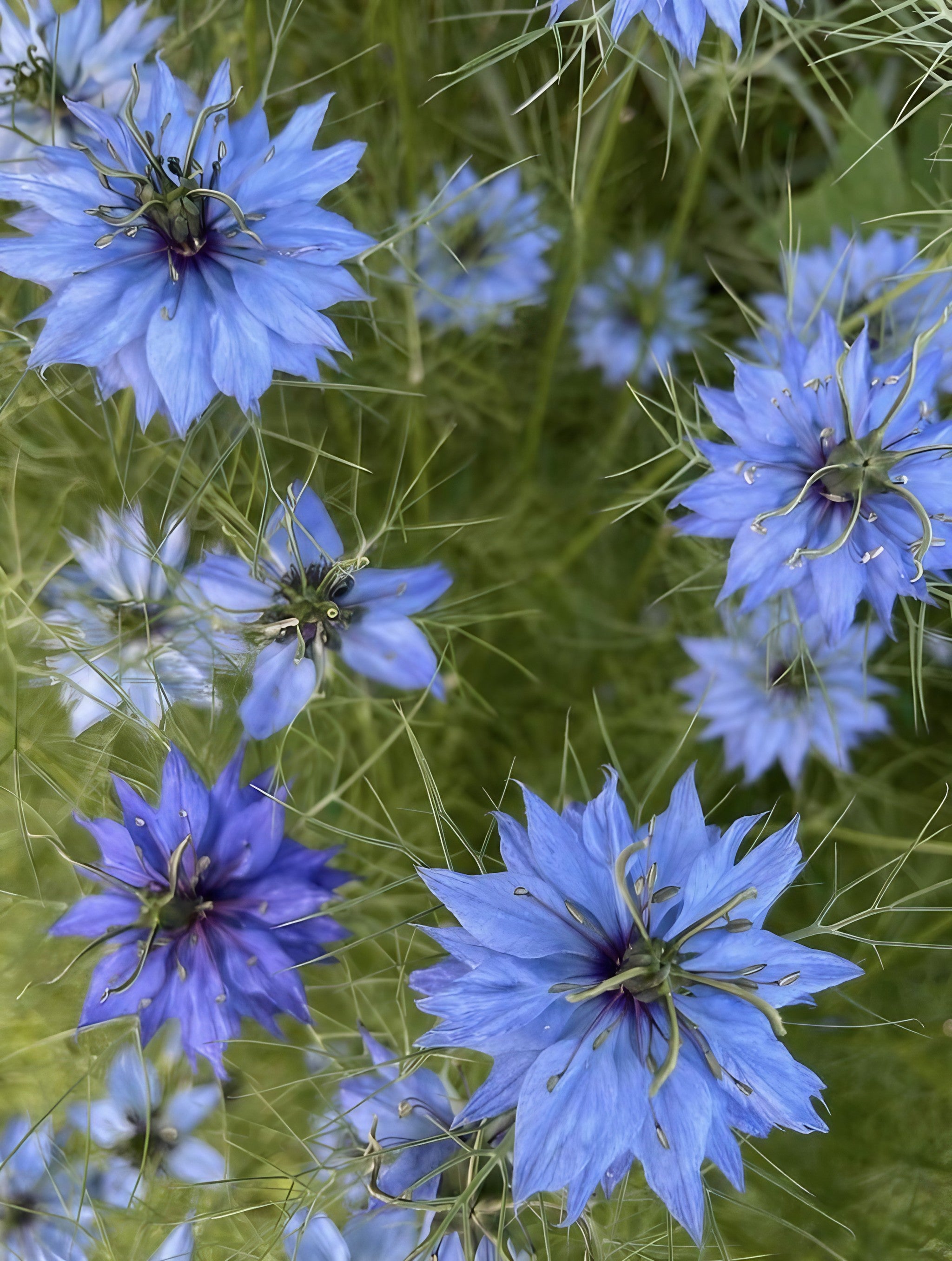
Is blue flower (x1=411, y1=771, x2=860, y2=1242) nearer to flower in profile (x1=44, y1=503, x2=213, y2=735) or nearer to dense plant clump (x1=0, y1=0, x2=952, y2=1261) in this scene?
dense plant clump (x1=0, y1=0, x2=952, y2=1261)

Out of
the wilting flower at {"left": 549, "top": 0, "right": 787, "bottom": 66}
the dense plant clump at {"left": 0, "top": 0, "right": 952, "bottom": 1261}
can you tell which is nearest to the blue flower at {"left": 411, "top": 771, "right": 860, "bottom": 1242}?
the dense plant clump at {"left": 0, "top": 0, "right": 952, "bottom": 1261}

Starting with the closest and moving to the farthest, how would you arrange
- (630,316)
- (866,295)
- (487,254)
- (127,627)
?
1. (127,627)
2. (866,295)
3. (487,254)
4. (630,316)

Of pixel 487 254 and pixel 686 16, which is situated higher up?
pixel 487 254

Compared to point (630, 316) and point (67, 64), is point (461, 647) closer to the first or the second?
point (630, 316)

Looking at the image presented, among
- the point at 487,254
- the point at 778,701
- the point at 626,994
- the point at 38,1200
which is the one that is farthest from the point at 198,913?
the point at 487,254

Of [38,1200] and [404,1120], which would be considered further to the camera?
[38,1200]

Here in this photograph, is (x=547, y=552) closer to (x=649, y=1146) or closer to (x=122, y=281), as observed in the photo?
(x=122, y=281)
